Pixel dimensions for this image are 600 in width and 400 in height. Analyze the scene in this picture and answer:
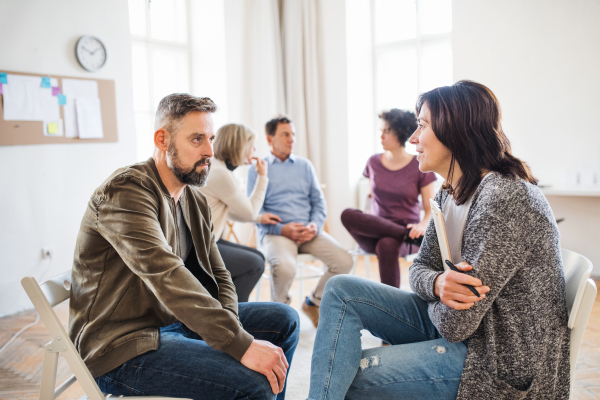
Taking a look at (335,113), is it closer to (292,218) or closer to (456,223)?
(292,218)

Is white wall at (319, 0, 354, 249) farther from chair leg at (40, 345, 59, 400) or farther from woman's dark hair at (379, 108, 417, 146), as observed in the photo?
chair leg at (40, 345, 59, 400)

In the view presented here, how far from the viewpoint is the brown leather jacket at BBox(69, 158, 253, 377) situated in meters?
1.12

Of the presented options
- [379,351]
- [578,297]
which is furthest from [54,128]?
[578,297]

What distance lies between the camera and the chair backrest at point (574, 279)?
1.03 m

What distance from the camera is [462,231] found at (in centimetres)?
121

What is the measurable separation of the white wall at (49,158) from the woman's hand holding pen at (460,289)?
3.06 meters

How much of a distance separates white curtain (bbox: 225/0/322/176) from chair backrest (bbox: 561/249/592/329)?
3.64 metres

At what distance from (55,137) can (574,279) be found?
3.34 meters

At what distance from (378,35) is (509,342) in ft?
14.3

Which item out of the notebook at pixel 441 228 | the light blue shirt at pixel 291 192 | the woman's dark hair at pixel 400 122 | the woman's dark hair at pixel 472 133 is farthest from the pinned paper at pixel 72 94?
the notebook at pixel 441 228

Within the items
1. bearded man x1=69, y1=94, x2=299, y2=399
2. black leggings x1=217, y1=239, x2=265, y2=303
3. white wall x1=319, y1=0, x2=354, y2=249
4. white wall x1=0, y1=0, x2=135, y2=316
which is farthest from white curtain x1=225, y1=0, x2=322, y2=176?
bearded man x1=69, y1=94, x2=299, y2=399

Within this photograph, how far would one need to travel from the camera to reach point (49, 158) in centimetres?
330

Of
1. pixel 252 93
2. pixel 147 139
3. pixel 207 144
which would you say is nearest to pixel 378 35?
pixel 252 93

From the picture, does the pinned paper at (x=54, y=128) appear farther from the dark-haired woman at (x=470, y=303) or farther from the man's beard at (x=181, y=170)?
the dark-haired woman at (x=470, y=303)
